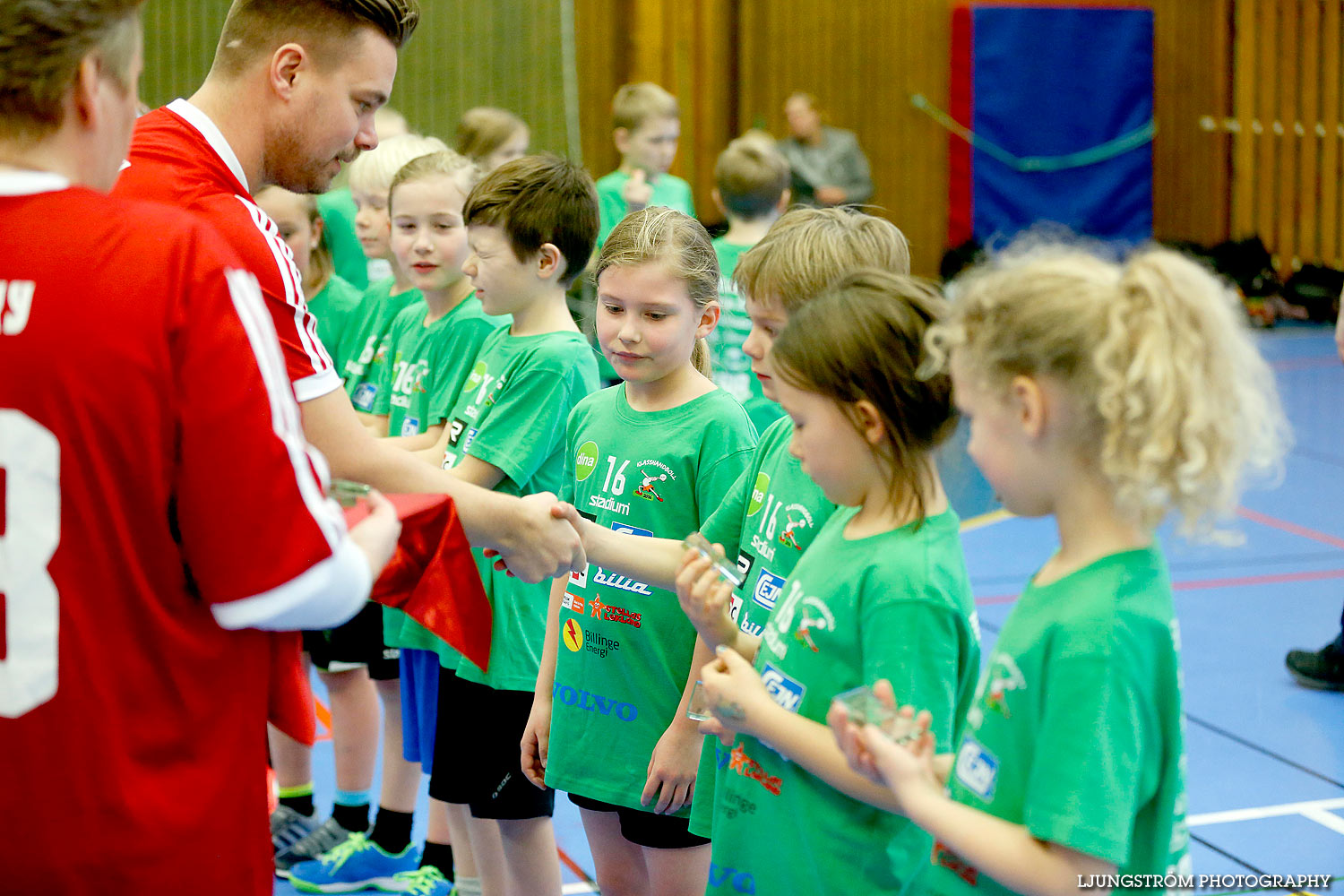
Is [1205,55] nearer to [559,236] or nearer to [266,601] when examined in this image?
[559,236]

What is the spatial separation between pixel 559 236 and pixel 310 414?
1.06 m

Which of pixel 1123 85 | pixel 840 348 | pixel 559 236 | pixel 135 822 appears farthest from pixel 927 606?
pixel 1123 85

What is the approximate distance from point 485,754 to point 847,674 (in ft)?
4.34

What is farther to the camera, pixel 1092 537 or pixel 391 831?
pixel 391 831

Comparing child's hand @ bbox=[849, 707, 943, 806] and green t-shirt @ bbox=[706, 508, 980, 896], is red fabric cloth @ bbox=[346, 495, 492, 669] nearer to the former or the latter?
green t-shirt @ bbox=[706, 508, 980, 896]

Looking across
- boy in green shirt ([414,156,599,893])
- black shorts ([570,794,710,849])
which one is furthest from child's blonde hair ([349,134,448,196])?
black shorts ([570,794,710,849])

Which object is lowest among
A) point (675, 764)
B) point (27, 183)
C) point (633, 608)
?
point (675, 764)

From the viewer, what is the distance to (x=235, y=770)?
1525 millimetres

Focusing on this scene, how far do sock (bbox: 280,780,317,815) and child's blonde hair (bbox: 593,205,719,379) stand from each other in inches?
75.2

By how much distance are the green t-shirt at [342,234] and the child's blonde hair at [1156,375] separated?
155 inches

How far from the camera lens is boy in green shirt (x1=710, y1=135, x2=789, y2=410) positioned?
5.46 m

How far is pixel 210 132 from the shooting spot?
6.84 ft

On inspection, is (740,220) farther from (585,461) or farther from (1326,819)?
(585,461)

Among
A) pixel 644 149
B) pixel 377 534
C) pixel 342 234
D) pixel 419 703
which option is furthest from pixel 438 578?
pixel 644 149
